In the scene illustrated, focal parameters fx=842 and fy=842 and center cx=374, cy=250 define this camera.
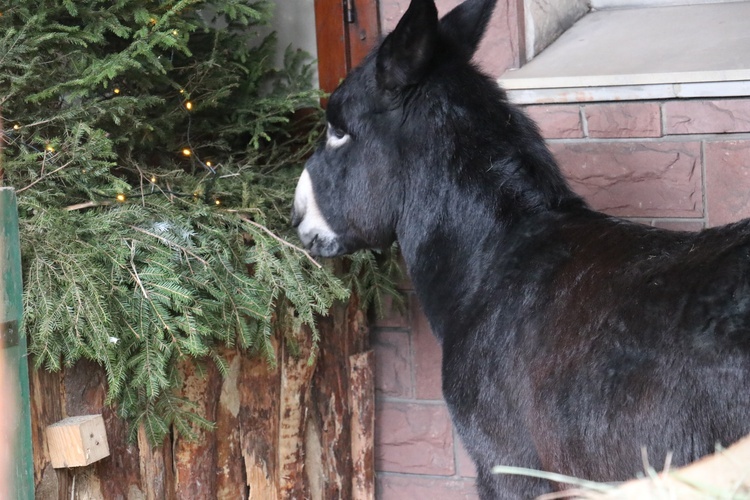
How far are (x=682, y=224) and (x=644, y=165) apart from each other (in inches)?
10.0

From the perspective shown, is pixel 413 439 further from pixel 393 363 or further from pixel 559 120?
pixel 559 120

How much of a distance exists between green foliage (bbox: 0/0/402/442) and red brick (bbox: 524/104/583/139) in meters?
0.86

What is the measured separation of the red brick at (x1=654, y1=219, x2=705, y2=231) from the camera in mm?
3037

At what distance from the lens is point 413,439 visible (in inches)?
146

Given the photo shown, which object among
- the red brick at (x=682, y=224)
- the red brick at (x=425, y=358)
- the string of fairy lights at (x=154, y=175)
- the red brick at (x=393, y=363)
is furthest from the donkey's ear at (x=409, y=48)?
the red brick at (x=393, y=363)

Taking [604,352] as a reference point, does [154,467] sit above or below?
below

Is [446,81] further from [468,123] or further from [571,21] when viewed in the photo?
[571,21]

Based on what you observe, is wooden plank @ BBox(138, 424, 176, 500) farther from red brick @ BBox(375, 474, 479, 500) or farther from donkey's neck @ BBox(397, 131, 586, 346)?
red brick @ BBox(375, 474, 479, 500)

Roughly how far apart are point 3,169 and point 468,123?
1477 mm

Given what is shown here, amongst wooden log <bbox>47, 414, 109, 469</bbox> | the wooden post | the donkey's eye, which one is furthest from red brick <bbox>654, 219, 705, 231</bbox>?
the wooden post

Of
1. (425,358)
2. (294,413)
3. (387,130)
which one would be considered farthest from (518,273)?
(425,358)

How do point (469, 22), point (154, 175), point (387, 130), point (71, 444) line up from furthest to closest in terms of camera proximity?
point (154, 175) < point (469, 22) < point (387, 130) < point (71, 444)

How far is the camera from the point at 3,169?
8.79ft

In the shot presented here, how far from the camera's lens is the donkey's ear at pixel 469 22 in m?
2.62
